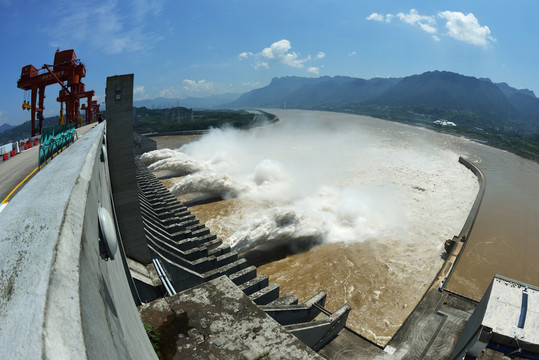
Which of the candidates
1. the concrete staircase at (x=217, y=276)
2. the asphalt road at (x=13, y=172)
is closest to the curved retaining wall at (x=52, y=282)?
the concrete staircase at (x=217, y=276)

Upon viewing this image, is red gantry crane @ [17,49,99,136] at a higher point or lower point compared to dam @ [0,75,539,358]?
higher

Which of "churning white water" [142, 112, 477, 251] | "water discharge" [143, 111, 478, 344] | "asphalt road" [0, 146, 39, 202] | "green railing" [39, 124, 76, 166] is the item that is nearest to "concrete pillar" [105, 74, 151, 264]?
"green railing" [39, 124, 76, 166]

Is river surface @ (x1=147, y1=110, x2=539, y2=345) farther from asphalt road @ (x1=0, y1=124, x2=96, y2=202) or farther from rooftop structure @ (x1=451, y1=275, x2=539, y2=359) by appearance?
asphalt road @ (x1=0, y1=124, x2=96, y2=202)

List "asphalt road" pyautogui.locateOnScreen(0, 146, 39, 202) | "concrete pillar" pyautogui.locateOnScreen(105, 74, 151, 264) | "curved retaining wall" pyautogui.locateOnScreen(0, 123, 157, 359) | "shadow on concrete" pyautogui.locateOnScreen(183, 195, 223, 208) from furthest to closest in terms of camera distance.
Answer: "shadow on concrete" pyautogui.locateOnScreen(183, 195, 223, 208) → "asphalt road" pyautogui.locateOnScreen(0, 146, 39, 202) → "concrete pillar" pyautogui.locateOnScreen(105, 74, 151, 264) → "curved retaining wall" pyautogui.locateOnScreen(0, 123, 157, 359)

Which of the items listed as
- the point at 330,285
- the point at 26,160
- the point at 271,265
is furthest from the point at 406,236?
the point at 26,160

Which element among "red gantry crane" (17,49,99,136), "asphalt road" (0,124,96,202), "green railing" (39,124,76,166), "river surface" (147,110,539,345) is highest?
"red gantry crane" (17,49,99,136)

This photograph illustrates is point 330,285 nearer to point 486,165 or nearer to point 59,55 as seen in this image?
point 59,55

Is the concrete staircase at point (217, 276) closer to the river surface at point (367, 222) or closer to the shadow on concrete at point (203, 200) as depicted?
the river surface at point (367, 222)
